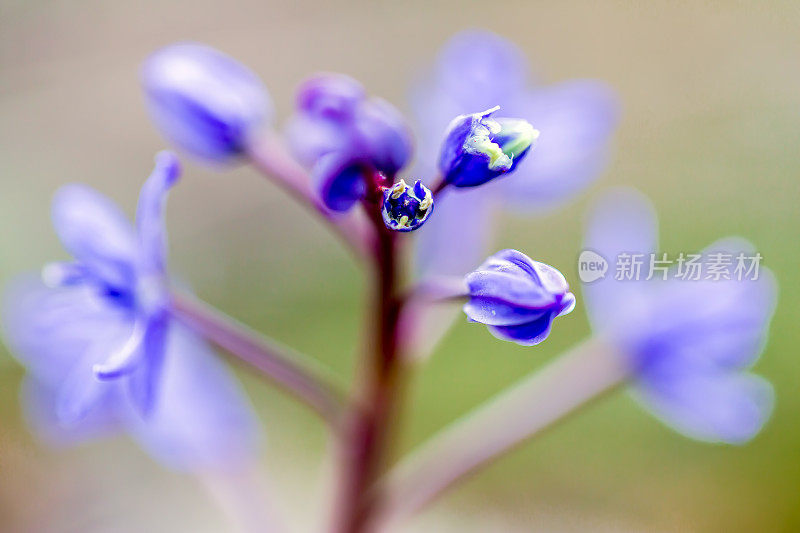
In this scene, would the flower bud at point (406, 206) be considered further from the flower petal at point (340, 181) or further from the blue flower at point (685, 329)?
the blue flower at point (685, 329)

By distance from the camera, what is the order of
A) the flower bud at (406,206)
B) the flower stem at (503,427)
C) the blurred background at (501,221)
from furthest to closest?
the blurred background at (501,221) → the flower stem at (503,427) → the flower bud at (406,206)

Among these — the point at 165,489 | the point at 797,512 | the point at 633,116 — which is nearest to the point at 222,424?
the point at 165,489

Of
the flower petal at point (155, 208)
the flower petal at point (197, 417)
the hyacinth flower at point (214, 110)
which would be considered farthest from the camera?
the flower petal at point (197, 417)

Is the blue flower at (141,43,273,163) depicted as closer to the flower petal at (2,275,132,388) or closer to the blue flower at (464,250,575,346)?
the flower petal at (2,275,132,388)

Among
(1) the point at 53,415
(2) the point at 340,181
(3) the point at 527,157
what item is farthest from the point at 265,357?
(1) the point at 53,415

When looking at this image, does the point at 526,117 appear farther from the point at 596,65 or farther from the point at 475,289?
the point at 596,65

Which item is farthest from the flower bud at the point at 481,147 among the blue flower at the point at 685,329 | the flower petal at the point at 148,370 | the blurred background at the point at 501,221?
the blurred background at the point at 501,221
